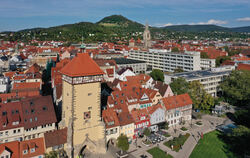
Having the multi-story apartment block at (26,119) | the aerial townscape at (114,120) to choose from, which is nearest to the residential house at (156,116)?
the aerial townscape at (114,120)

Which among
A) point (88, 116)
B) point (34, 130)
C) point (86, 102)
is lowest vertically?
point (34, 130)

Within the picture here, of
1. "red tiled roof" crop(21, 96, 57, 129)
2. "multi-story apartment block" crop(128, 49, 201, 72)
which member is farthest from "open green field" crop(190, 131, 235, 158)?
"multi-story apartment block" crop(128, 49, 201, 72)

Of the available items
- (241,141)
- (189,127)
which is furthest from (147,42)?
(241,141)

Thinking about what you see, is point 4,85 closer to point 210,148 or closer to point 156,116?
point 156,116

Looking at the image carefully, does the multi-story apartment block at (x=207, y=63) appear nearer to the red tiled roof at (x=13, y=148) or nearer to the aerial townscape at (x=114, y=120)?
the aerial townscape at (x=114, y=120)

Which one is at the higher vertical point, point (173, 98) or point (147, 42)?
point (147, 42)

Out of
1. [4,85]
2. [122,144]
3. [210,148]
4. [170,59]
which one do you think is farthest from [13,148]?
[170,59]

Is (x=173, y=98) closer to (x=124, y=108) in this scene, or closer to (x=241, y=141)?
(x=124, y=108)
